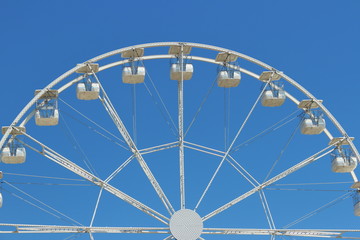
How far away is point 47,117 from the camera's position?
30.4 meters

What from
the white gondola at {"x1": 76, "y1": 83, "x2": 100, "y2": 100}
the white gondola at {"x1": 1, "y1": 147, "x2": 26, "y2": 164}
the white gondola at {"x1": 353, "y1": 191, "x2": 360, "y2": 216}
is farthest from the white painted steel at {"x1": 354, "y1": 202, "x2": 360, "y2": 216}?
the white gondola at {"x1": 1, "y1": 147, "x2": 26, "y2": 164}

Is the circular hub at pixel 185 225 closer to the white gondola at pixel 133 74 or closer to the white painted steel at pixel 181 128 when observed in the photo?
the white painted steel at pixel 181 128

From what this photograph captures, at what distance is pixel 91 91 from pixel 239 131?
460 cm

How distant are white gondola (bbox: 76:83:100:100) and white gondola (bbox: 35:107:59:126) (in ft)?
3.04

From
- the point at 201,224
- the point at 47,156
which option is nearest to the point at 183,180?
the point at 201,224

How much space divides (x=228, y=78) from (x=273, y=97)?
5.04 feet

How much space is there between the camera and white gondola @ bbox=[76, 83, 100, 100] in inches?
1216

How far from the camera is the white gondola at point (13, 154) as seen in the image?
1169 inches

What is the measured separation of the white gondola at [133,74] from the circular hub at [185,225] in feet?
15.5

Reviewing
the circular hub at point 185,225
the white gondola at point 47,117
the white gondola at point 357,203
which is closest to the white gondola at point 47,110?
the white gondola at point 47,117

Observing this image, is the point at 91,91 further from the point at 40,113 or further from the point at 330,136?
the point at 330,136

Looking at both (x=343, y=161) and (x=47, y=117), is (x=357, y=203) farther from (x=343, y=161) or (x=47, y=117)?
(x=47, y=117)

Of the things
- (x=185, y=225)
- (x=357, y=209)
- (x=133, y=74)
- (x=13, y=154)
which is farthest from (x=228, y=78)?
(x=13, y=154)

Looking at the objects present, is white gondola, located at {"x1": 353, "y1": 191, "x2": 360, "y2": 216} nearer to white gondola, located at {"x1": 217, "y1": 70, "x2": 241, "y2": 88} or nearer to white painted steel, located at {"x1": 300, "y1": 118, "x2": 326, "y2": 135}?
white painted steel, located at {"x1": 300, "y1": 118, "x2": 326, "y2": 135}
